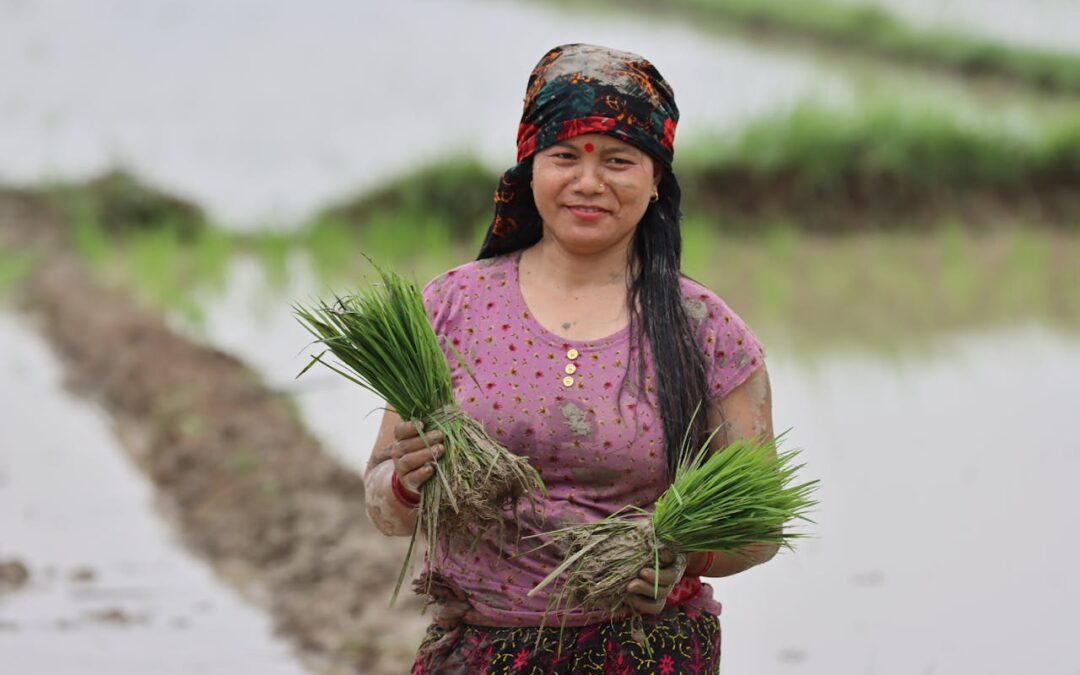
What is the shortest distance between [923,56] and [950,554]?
20.2ft

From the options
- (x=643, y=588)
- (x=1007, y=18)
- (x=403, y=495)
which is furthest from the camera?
A: (x=1007, y=18)

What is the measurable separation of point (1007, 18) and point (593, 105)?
8105 millimetres

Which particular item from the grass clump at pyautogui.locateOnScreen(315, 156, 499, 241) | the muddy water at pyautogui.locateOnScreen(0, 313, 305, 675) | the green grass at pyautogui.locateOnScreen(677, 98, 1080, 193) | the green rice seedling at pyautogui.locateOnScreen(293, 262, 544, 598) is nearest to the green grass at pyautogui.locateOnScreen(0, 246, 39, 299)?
the grass clump at pyautogui.locateOnScreen(315, 156, 499, 241)

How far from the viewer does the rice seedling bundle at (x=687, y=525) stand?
7.38ft

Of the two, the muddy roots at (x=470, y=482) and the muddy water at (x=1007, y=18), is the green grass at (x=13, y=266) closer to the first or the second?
the muddy water at (x=1007, y=18)

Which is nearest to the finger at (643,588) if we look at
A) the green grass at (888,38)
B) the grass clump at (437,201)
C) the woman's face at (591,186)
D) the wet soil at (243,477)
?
the woman's face at (591,186)

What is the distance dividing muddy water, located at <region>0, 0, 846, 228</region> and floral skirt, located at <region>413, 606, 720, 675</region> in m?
6.23

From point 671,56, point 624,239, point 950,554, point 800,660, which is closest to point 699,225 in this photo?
point 671,56

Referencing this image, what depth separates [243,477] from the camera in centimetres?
551

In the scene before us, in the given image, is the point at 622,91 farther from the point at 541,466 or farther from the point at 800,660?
the point at 800,660

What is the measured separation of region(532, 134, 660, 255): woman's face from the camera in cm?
233

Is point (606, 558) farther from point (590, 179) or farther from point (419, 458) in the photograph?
point (590, 179)

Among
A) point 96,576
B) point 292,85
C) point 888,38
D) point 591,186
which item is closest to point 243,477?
point 96,576

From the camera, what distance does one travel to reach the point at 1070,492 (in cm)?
495
